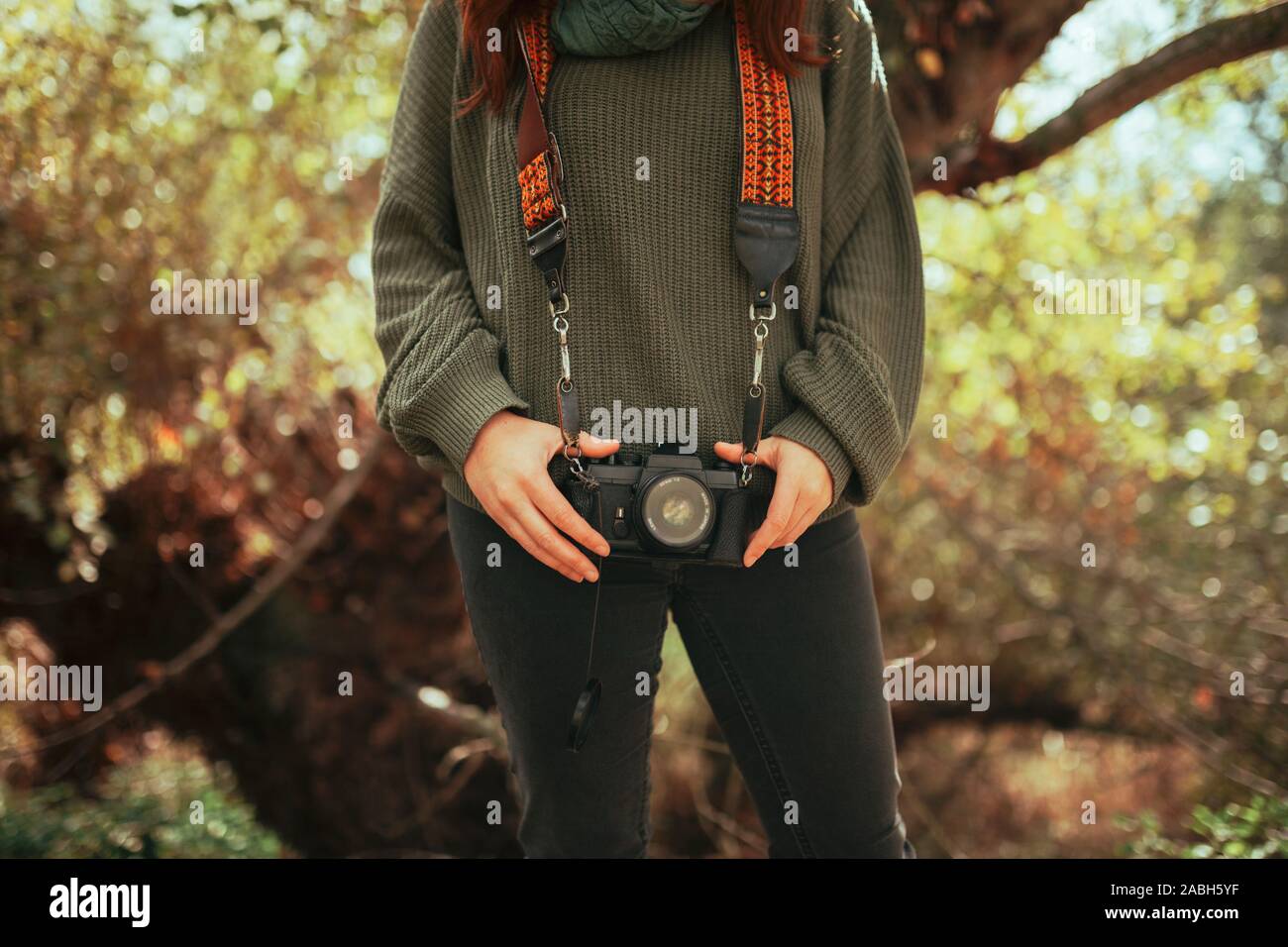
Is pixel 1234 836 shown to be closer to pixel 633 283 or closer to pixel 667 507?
pixel 667 507

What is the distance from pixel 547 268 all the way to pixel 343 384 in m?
2.34

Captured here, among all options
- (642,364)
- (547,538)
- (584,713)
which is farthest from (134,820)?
(642,364)

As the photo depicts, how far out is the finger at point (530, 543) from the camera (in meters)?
1.13

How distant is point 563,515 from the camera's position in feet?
3.64

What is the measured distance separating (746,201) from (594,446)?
1.21 ft

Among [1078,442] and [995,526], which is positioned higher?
[1078,442]

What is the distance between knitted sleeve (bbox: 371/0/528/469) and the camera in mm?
1174

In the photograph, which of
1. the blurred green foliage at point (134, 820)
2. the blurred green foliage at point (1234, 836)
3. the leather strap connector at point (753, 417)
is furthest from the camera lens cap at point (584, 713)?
the blurred green foliage at point (134, 820)

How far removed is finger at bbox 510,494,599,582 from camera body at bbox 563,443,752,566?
4cm

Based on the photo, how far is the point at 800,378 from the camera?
1203mm
